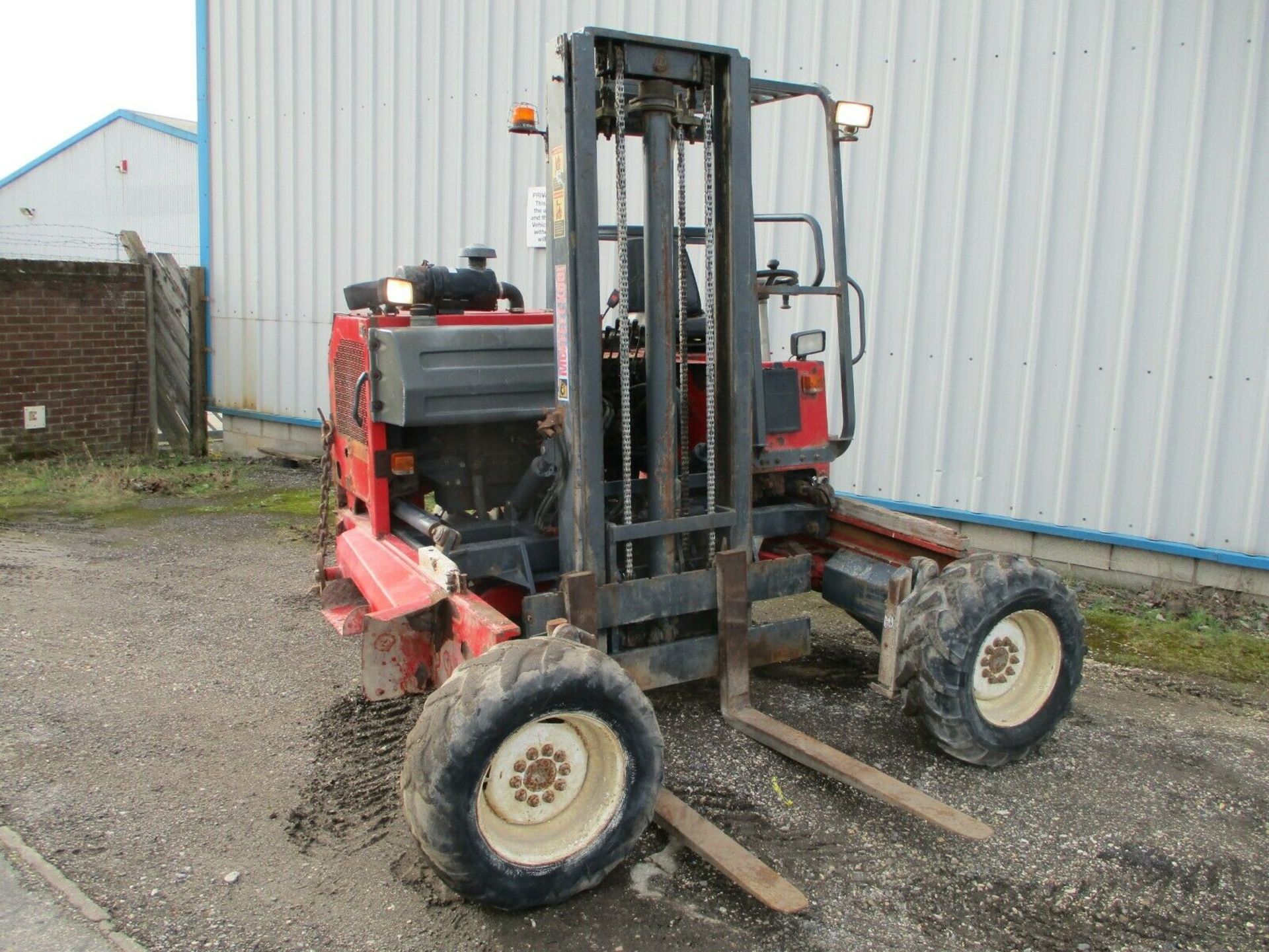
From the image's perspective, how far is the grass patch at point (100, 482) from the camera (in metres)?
8.95

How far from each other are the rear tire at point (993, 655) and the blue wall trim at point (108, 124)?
21.2m

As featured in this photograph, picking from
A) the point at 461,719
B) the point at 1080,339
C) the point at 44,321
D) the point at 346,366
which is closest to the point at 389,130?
the point at 44,321

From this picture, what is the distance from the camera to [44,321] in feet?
33.6

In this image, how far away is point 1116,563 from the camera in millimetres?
6703

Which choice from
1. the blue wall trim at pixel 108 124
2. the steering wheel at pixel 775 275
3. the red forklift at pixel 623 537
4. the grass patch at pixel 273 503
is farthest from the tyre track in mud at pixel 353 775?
the blue wall trim at pixel 108 124

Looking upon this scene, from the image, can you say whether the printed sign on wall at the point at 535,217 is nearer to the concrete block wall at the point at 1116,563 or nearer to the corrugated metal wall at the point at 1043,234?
the corrugated metal wall at the point at 1043,234

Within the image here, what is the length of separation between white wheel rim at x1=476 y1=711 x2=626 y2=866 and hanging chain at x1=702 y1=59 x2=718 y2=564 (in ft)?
3.44

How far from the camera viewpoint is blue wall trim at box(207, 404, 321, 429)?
36.9 feet

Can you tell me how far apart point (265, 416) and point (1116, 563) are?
8688 mm

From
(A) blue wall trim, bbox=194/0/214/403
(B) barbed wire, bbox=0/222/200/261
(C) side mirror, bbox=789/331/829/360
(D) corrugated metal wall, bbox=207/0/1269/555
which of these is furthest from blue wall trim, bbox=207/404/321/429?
(B) barbed wire, bbox=0/222/200/261

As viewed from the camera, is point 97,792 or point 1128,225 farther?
point 1128,225

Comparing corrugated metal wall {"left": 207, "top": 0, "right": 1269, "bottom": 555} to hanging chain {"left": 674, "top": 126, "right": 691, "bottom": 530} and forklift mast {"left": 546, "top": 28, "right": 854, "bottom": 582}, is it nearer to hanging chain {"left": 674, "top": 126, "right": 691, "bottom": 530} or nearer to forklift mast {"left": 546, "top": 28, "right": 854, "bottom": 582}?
forklift mast {"left": 546, "top": 28, "right": 854, "bottom": 582}

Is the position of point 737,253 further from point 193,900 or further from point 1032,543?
point 1032,543

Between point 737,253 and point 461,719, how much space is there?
207 cm
